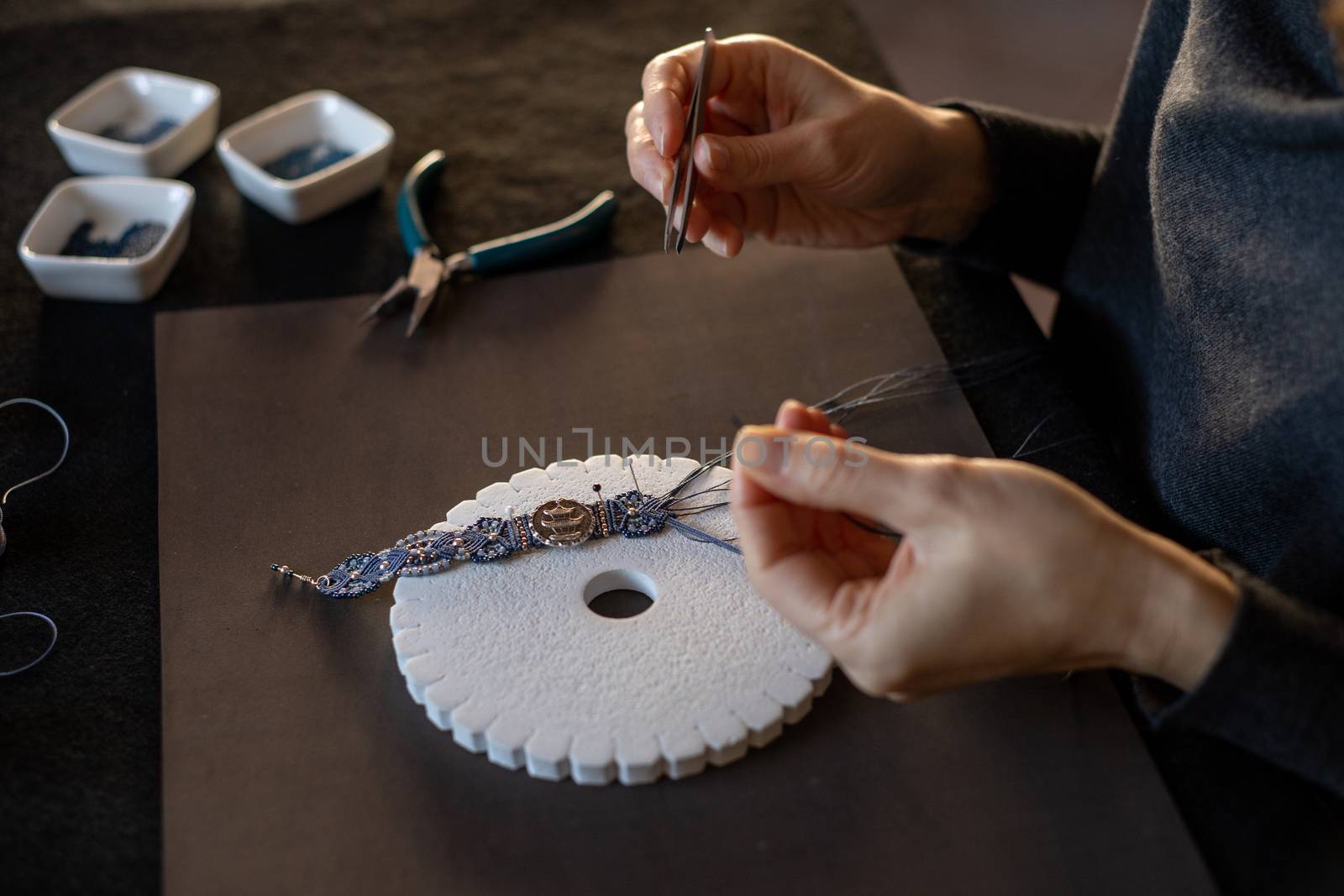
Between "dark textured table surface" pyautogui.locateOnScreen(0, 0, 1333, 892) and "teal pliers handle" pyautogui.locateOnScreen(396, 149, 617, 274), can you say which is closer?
"dark textured table surface" pyautogui.locateOnScreen(0, 0, 1333, 892)

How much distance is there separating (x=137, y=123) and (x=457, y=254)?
47cm

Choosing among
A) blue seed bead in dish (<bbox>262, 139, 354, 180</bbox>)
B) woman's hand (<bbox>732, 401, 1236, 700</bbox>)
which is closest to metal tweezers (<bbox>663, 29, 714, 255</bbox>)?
woman's hand (<bbox>732, 401, 1236, 700</bbox>)

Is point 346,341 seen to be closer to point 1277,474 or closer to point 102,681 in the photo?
point 102,681

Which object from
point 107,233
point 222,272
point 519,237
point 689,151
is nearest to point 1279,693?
point 689,151

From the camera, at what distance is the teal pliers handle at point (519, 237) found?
3.73ft

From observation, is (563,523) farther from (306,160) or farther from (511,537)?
(306,160)

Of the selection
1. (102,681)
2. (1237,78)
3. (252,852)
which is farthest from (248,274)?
(1237,78)

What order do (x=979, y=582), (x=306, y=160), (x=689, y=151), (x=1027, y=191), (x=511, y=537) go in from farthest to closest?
(x=306, y=160)
(x=1027, y=191)
(x=689, y=151)
(x=511, y=537)
(x=979, y=582)

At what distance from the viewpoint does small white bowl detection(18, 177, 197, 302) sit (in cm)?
109

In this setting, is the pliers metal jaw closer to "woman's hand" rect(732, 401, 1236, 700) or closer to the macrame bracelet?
the macrame bracelet

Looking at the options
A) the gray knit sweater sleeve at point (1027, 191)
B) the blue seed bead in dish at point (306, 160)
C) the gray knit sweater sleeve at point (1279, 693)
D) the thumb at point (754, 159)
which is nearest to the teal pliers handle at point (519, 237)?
the blue seed bead in dish at point (306, 160)

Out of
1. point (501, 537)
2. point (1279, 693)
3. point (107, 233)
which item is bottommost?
point (107, 233)

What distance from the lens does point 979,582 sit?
68 centimetres

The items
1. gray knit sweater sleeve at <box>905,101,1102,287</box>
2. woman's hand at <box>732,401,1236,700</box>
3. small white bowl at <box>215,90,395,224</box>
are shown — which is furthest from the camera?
small white bowl at <box>215,90,395,224</box>
